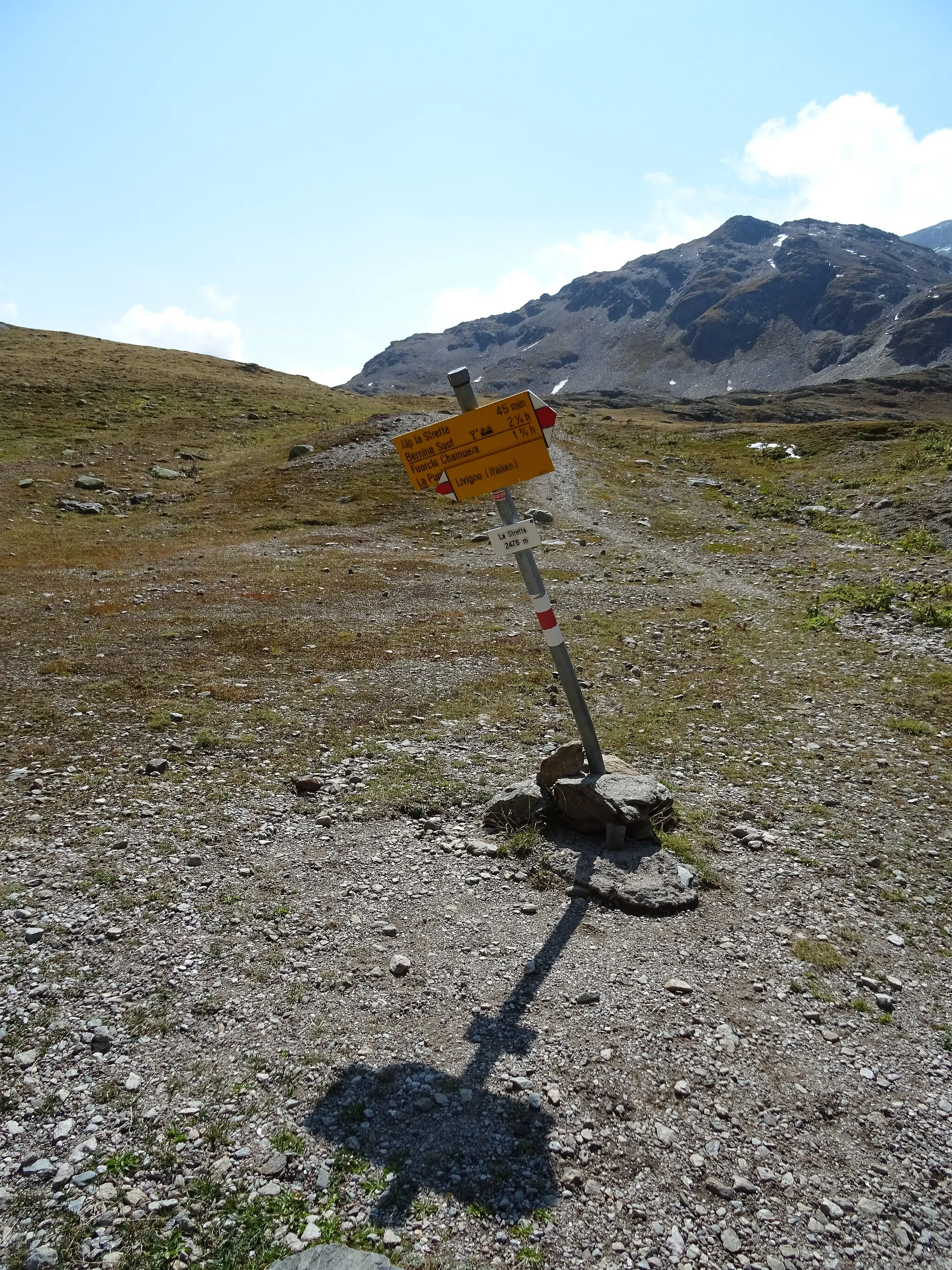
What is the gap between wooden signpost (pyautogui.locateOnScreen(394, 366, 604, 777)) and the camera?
781cm

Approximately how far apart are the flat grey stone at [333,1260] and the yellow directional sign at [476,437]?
666 centimetres

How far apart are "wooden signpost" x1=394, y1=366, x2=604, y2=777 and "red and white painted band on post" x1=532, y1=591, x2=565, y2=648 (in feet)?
0.04

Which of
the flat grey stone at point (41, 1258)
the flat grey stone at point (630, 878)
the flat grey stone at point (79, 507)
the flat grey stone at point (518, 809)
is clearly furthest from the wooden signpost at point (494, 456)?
the flat grey stone at point (79, 507)

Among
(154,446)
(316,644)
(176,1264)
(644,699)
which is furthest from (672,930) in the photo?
(154,446)

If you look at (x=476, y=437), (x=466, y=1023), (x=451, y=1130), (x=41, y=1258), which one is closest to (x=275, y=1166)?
(x=451, y=1130)

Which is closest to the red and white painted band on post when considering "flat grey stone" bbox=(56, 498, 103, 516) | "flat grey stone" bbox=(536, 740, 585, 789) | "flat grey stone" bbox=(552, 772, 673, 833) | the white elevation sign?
the white elevation sign

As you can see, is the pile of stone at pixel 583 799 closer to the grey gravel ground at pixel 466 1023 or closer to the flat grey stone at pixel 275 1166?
the grey gravel ground at pixel 466 1023

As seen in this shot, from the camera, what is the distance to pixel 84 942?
755 cm

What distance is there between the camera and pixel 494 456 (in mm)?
7938

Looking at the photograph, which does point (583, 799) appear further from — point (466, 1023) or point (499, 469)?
point (499, 469)

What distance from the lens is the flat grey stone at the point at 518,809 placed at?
9734mm

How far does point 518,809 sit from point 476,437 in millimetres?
5128

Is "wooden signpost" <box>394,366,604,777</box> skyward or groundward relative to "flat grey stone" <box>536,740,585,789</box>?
skyward

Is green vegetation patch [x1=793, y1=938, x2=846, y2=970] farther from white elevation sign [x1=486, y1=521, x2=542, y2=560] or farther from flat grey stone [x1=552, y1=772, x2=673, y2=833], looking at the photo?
white elevation sign [x1=486, y1=521, x2=542, y2=560]
